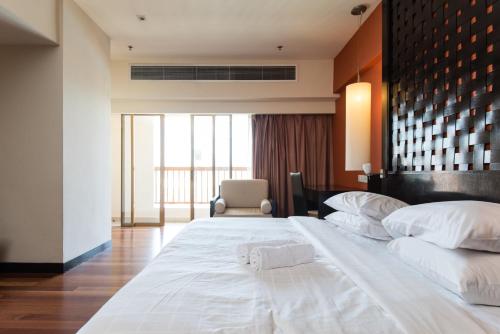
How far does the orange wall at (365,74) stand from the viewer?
321cm

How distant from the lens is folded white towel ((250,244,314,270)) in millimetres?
1298

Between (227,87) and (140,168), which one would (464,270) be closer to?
(227,87)

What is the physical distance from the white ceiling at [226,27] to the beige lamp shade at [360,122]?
87 cm

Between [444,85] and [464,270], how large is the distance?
120 cm

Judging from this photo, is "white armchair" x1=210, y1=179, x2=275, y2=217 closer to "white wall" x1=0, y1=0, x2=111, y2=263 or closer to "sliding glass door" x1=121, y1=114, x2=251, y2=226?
"sliding glass door" x1=121, y1=114, x2=251, y2=226

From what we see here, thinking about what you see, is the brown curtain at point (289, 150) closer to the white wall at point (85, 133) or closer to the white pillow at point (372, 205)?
the white wall at point (85, 133)

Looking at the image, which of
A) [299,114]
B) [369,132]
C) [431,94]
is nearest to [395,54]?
[431,94]

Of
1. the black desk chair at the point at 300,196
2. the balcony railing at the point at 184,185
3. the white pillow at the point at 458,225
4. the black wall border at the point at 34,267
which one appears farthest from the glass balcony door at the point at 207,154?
the white pillow at the point at 458,225

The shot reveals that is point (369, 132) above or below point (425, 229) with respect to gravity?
above

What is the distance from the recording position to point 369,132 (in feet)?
10.7

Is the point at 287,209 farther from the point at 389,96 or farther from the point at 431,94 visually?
the point at 431,94

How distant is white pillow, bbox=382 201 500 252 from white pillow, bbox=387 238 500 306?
34mm

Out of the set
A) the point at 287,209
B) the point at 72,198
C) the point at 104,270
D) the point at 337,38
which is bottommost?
the point at 104,270

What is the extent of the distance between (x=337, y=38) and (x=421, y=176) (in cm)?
262
